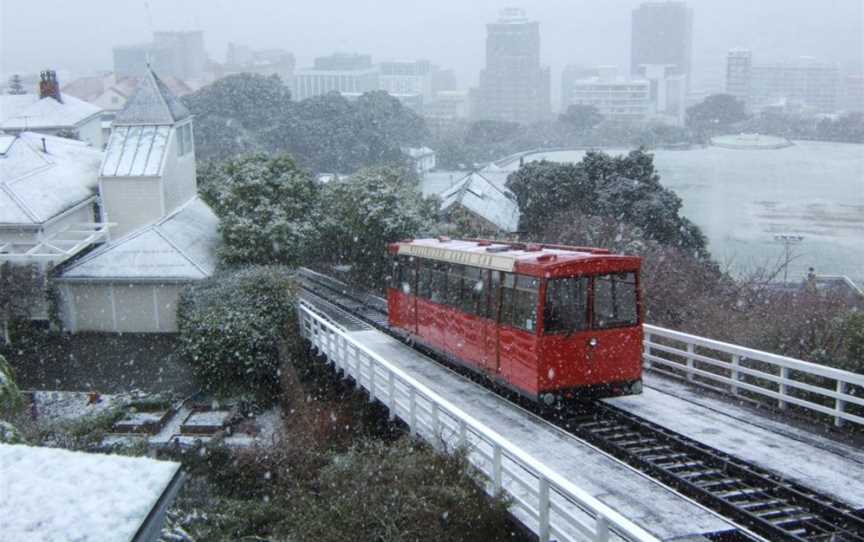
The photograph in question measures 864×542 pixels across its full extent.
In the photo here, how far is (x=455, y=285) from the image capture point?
664 inches

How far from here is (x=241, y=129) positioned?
68750 mm

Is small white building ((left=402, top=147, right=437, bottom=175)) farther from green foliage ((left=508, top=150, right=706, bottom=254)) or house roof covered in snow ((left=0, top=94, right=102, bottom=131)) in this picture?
green foliage ((left=508, top=150, right=706, bottom=254))

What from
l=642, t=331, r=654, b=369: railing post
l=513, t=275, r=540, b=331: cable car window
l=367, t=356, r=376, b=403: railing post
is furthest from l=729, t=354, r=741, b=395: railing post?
l=367, t=356, r=376, b=403: railing post

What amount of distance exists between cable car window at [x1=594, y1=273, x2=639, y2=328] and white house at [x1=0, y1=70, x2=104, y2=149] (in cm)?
3944

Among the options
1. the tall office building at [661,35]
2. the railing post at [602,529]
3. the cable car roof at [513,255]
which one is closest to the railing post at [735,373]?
the cable car roof at [513,255]

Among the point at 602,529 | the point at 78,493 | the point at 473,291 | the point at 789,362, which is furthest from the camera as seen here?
the point at 473,291

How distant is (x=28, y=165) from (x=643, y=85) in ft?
208

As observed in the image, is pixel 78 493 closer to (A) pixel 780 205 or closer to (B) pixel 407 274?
(B) pixel 407 274

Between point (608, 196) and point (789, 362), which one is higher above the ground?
point (789, 362)

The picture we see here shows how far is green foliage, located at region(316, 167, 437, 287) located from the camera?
3272cm

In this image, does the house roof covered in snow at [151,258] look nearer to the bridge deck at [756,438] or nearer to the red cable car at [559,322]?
the red cable car at [559,322]

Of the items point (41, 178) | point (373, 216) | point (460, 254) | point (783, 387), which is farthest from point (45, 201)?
point (783, 387)

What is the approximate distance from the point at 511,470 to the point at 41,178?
82.0 feet

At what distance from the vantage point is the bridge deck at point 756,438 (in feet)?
35.9
